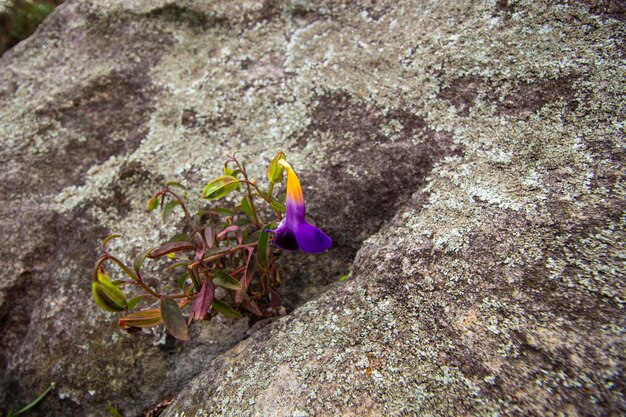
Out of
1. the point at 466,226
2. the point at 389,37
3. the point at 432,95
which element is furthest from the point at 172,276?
the point at 389,37

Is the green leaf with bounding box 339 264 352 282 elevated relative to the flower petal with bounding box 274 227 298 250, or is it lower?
lower

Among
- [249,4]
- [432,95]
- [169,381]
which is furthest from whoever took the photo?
[249,4]

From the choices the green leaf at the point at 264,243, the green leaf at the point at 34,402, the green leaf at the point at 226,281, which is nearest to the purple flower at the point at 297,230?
the green leaf at the point at 264,243

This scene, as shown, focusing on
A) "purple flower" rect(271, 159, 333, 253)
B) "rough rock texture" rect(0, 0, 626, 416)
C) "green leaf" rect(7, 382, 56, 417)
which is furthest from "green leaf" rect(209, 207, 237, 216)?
"green leaf" rect(7, 382, 56, 417)

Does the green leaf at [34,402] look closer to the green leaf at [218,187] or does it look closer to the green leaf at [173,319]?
the green leaf at [173,319]

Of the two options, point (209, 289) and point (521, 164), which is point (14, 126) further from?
point (521, 164)

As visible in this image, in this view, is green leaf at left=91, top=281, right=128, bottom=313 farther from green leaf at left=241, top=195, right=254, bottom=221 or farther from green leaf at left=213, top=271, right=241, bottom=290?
green leaf at left=241, top=195, right=254, bottom=221
